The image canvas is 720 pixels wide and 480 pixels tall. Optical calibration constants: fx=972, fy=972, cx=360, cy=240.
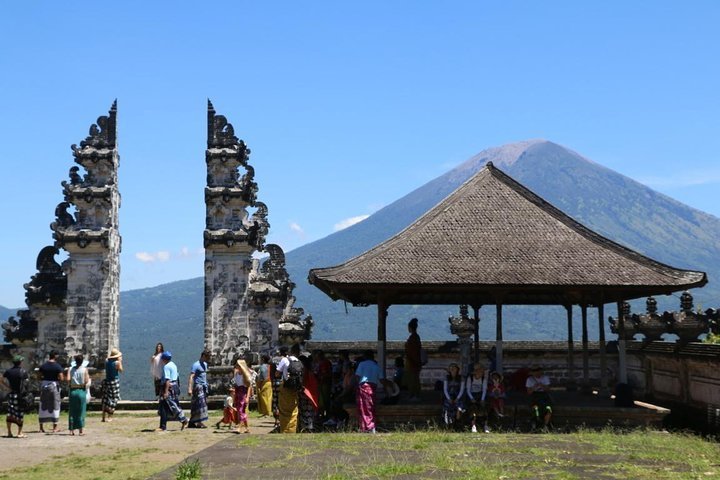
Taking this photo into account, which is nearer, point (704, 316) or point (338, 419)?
point (338, 419)

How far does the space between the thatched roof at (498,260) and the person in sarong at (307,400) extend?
155 cm

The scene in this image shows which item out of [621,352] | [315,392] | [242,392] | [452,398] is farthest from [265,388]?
[621,352]

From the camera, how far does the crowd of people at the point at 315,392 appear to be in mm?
17109

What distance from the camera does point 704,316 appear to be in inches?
871

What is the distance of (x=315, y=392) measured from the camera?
17.9 meters

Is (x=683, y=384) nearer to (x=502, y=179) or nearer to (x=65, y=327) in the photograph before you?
(x=502, y=179)

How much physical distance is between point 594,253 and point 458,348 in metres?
5.76

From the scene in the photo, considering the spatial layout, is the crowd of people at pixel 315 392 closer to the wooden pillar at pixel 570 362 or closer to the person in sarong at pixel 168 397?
the person in sarong at pixel 168 397

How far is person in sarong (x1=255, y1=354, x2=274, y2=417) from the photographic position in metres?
20.9

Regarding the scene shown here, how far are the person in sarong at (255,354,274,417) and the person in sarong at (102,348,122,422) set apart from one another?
3.06m

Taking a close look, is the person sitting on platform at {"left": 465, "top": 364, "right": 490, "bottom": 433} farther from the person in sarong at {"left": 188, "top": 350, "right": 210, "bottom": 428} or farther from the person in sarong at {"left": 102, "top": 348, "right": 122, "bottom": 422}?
the person in sarong at {"left": 102, "top": 348, "right": 122, "bottom": 422}

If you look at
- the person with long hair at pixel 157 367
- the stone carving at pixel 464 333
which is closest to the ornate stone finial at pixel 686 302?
the stone carving at pixel 464 333

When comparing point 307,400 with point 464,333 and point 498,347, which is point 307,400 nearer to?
point 498,347

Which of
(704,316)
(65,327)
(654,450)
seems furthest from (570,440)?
(65,327)
